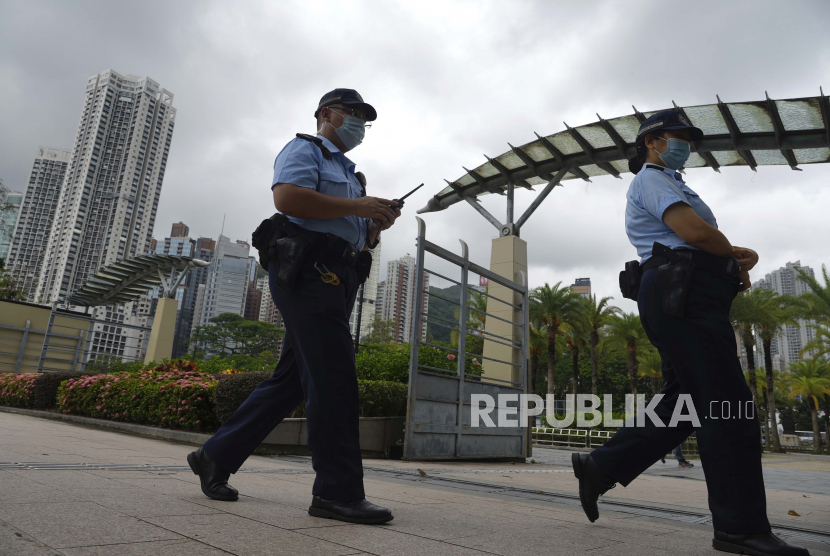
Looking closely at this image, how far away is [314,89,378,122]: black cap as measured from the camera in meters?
2.69

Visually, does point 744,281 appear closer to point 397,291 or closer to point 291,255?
point 291,255

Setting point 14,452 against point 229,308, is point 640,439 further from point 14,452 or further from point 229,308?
point 229,308

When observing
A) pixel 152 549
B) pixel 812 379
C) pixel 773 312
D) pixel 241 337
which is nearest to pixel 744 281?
pixel 152 549

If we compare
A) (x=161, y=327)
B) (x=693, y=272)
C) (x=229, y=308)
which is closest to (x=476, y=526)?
(x=693, y=272)

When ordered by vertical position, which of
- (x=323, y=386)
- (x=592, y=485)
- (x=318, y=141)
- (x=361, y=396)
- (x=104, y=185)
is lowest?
(x=592, y=485)

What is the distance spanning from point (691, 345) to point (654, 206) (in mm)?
630

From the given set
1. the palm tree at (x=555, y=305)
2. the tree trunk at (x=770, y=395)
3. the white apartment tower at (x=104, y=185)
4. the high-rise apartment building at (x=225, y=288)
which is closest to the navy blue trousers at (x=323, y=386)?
the palm tree at (x=555, y=305)

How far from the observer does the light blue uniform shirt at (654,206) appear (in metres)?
2.39

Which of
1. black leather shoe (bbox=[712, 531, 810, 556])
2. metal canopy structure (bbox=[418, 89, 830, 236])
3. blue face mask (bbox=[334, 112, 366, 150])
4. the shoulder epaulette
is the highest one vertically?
metal canopy structure (bbox=[418, 89, 830, 236])

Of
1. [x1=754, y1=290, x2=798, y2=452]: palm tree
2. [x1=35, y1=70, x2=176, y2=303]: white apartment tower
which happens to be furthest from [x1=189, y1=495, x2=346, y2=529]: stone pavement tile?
[x1=35, y1=70, x2=176, y2=303]: white apartment tower

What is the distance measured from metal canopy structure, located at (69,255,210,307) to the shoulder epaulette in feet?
59.4

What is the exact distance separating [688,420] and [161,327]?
21944mm

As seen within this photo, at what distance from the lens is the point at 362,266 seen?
8.38 feet

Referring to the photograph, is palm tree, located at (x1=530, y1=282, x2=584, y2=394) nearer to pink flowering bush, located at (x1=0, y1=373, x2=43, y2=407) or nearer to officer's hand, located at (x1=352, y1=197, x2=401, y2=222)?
pink flowering bush, located at (x1=0, y1=373, x2=43, y2=407)
